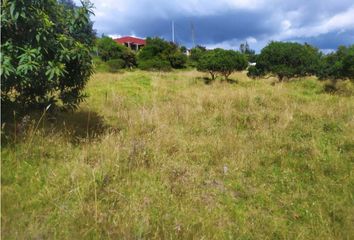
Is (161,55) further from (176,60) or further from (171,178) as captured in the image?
(171,178)

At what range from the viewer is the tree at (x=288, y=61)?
17422 mm

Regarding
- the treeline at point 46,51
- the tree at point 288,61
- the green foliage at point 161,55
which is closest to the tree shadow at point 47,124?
the treeline at point 46,51

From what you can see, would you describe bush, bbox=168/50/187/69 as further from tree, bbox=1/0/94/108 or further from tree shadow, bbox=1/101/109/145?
tree, bbox=1/0/94/108

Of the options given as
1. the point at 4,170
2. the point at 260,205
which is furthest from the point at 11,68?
the point at 260,205

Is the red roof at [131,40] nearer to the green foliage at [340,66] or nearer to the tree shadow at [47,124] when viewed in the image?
the green foliage at [340,66]

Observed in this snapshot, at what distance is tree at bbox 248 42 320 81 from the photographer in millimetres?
17422

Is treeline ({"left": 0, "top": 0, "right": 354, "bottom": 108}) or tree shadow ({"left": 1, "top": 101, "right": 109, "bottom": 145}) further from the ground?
treeline ({"left": 0, "top": 0, "right": 354, "bottom": 108})

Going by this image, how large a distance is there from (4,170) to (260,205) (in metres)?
2.67

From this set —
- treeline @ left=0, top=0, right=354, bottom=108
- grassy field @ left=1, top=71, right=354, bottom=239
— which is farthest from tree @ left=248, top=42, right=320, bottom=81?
treeline @ left=0, top=0, right=354, bottom=108

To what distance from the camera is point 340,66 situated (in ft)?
45.1

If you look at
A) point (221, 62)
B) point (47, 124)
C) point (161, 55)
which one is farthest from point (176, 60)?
point (47, 124)

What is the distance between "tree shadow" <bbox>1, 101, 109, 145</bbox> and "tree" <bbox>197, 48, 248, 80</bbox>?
12.6 m

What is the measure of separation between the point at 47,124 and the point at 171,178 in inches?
79.5

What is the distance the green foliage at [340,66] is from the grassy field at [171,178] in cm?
751
